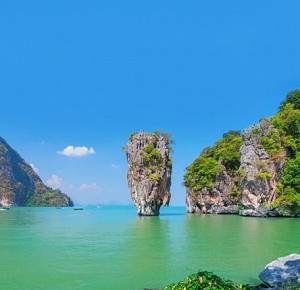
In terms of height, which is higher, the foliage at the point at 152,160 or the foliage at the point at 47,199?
the foliage at the point at 152,160

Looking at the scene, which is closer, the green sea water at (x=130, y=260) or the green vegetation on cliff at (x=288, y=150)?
the green sea water at (x=130, y=260)

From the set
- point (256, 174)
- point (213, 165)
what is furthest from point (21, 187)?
point (256, 174)

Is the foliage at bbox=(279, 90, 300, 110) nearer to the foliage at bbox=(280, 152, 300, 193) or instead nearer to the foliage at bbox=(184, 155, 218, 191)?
the foliage at bbox=(280, 152, 300, 193)

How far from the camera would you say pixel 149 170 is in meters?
45.9

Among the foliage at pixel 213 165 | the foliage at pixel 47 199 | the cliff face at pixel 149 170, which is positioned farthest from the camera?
the foliage at pixel 47 199

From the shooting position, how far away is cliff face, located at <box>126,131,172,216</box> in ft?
149

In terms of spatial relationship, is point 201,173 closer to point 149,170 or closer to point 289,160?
point 149,170

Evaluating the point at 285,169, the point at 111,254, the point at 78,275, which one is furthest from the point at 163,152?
the point at 78,275

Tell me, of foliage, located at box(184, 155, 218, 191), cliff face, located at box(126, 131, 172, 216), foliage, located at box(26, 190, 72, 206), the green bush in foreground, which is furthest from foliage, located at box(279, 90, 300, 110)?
foliage, located at box(26, 190, 72, 206)

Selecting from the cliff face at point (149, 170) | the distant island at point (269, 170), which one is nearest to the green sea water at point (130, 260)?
the distant island at point (269, 170)

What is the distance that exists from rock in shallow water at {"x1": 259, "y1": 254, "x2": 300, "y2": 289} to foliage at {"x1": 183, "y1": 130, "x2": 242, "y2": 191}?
44.7m

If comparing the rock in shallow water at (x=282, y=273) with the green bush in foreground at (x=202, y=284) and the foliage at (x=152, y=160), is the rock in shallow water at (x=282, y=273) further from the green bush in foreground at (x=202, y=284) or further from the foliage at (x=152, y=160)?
the foliage at (x=152, y=160)

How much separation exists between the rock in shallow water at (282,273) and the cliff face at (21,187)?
448 ft

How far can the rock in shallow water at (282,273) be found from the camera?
8.27 m
